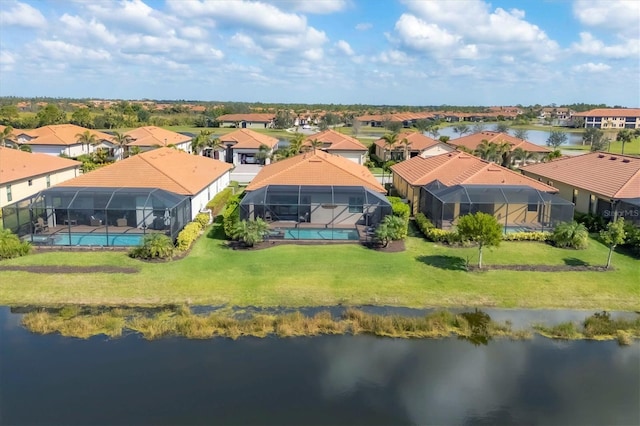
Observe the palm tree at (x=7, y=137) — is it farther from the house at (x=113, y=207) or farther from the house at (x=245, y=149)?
the house at (x=113, y=207)

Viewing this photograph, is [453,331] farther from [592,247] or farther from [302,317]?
[592,247]

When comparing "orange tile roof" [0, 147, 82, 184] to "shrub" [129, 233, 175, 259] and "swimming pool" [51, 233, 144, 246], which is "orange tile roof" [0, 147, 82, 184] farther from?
"shrub" [129, 233, 175, 259]

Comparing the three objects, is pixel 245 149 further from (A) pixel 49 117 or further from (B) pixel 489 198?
(A) pixel 49 117

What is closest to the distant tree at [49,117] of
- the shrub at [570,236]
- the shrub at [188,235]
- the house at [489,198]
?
the shrub at [188,235]

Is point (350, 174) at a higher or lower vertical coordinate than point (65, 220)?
higher

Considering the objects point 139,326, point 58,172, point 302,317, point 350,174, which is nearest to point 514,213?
point 350,174

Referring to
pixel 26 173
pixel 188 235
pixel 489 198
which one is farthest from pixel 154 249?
pixel 489 198
